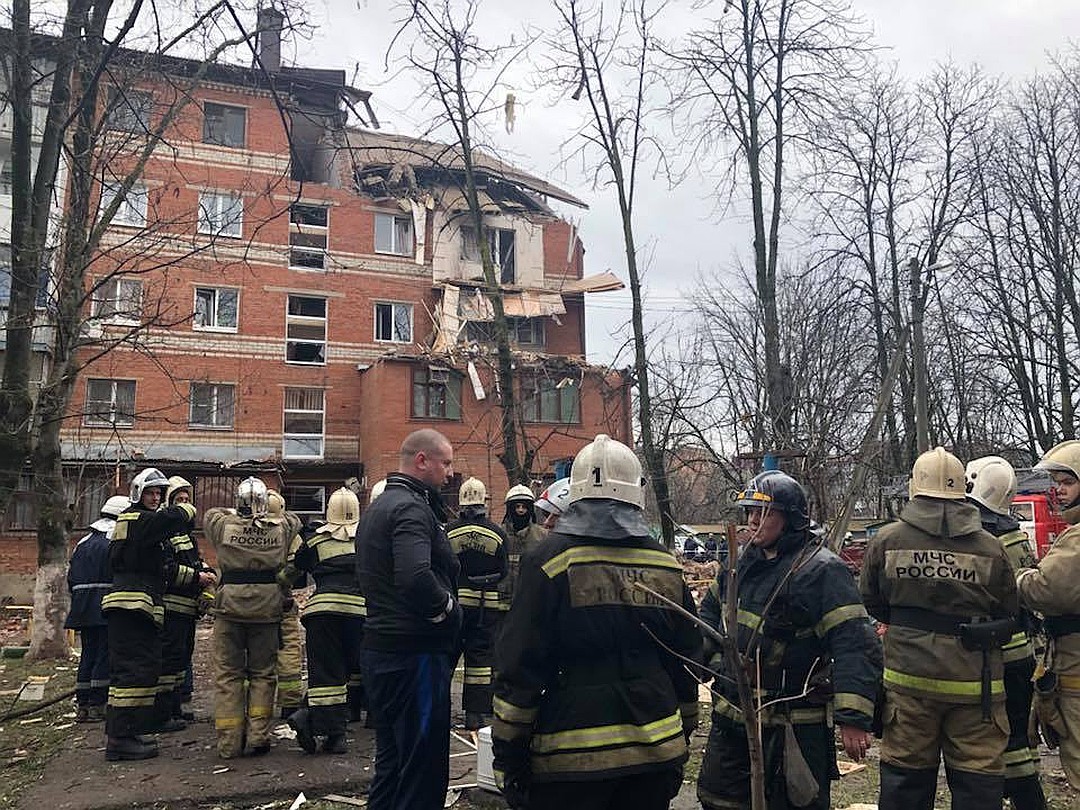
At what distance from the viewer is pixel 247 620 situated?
6668 mm

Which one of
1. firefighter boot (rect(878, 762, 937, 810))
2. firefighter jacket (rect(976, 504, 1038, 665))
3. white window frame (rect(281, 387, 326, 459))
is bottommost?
firefighter boot (rect(878, 762, 937, 810))

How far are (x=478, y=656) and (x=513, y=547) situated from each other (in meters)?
1.22

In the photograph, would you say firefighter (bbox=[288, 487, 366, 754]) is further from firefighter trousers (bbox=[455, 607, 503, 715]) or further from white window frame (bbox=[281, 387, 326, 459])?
white window frame (bbox=[281, 387, 326, 459])

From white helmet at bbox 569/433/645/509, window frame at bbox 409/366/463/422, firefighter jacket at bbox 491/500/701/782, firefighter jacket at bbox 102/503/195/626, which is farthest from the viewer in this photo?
window frame at bbox 409/366/463/422

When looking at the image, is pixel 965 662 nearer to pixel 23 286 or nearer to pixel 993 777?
pixel 993 777

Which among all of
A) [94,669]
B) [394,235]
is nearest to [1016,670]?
[94,669]

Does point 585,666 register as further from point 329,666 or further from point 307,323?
point 307,323

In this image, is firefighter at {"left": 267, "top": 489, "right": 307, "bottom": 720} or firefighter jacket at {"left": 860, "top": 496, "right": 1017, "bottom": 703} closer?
firefighter jacket at {"left": 860, "top": 496, "right": 1017, "bottom": 703}

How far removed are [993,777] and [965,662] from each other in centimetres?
54

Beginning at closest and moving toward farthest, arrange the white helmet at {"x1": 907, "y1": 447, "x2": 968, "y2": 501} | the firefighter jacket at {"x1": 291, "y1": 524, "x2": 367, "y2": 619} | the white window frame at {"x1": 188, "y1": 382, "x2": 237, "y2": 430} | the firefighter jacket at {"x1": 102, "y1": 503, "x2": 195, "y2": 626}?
the white helmet at {"x1": 907, "y1": 447, "x2": 968, "y2": 501} < the firefighter jacket at {"x1": 102, "y1": 503, "x2": 195, "y2": 626} < the firefighter jacket at {"x1": 291, "y1": 524, "x2": 367, "y2": 619} < the white window frame at {"x1": 188, "y1": 382, "x2": 237, "y2": 430}

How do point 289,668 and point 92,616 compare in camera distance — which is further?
point 92,616

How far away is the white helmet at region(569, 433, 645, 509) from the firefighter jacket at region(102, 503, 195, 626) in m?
4.72

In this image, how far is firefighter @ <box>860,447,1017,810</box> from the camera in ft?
13.3

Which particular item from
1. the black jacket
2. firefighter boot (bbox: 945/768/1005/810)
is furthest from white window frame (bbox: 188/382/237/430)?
firefighter boot (bbox: 945/768/1005/810)
